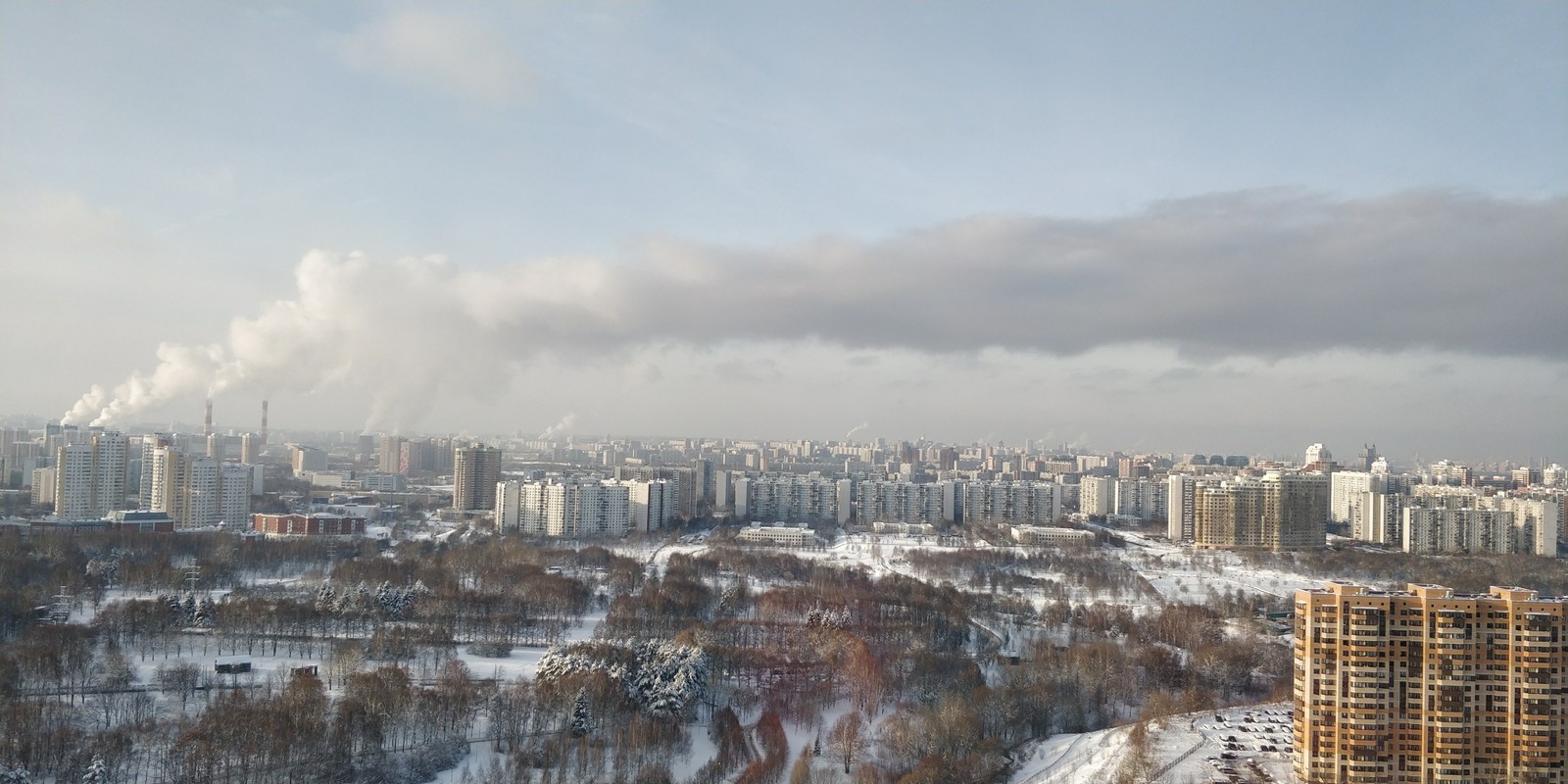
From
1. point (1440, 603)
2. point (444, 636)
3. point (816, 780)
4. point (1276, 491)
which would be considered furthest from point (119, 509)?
point (1276, 491)

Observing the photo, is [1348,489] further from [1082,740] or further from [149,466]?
[149,466]

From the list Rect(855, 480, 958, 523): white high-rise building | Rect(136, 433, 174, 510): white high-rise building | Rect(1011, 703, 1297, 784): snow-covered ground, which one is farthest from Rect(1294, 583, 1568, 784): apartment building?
Rect(136, 433, 174, 510): white high-rise building

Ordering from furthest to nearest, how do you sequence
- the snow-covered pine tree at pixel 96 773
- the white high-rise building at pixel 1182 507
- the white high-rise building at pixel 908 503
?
the white high-rise building at pixel 908 503
the white high-rise building at pixel 1182 507
the snow-covered pine tree at pixel 96 773

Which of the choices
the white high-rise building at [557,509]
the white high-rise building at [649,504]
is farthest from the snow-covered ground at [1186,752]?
the white high-rise building at [649,504]

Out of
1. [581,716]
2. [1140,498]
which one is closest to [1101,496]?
[1140,498]

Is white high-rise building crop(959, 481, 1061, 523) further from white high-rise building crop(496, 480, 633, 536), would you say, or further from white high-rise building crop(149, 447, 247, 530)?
white high-rise building crop(149, 447, 247, 530)

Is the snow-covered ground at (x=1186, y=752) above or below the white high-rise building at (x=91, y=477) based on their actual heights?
below

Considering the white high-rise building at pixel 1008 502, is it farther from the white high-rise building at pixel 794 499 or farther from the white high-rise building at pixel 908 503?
the white high-rise building at pixel 794 499

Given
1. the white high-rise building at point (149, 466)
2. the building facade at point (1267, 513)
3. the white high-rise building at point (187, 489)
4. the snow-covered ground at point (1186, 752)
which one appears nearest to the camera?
the snow-covered ground at point (1186, 752)

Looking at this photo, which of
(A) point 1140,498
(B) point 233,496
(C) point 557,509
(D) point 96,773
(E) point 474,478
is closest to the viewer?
(D) point 96,773
